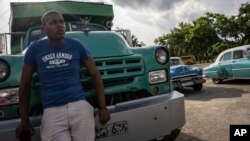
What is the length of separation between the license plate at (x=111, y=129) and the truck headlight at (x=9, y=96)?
3.02 feet

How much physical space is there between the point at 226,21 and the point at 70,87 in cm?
4749

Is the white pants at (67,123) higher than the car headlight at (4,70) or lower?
lower

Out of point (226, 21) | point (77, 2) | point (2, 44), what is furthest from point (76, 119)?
point (226, 21)

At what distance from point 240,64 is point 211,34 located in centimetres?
4137

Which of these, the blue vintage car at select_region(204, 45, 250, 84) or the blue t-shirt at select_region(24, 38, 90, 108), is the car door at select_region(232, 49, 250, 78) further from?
the blue t-shirt at select_region(24, 38, 90, 108)

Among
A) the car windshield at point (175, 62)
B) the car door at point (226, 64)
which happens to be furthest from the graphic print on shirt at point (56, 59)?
the car door at point (226, 64)

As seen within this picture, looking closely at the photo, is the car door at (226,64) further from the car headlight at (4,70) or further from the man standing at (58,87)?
the car headlight at (4,70)

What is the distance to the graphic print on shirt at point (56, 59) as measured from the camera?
2.88 m

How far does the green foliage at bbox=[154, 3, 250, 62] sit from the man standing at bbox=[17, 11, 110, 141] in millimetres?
43733

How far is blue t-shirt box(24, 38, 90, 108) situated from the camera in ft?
9.41

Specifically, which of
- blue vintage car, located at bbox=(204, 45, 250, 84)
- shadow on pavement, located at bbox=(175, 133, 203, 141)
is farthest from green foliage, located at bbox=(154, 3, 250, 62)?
shadow on pavement, located at bbox=(175, 133, 203, 141)

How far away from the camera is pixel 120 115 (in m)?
3.23

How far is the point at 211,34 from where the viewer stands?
51188mm

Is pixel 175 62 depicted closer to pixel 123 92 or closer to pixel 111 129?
pixel 123 92
